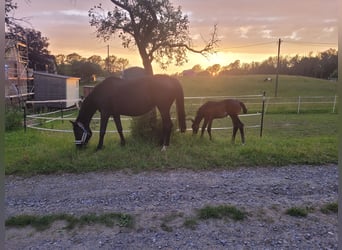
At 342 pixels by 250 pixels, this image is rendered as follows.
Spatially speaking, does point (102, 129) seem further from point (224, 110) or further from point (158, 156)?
point (224, 110)

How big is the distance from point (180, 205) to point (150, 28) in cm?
443

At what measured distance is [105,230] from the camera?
273 cm

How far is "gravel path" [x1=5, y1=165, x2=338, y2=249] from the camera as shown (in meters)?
2.54

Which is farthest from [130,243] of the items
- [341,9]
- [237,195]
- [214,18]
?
[214,18]

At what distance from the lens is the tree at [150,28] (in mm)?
6246

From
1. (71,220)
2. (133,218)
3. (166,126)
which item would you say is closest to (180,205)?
(133,218)

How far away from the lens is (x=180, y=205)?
3268 mm

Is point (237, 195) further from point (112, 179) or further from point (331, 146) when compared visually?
point (331, 146)

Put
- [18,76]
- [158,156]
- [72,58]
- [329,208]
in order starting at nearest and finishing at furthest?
[329,208] → [158,156] → [18,76] → [72,58]

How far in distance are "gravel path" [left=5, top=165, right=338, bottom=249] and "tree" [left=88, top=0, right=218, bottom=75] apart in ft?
11.0

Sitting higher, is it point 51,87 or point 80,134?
point 51,87

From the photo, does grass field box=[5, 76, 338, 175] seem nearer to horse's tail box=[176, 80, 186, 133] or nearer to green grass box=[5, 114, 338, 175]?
green grass box=[5, 114, 338, 175]

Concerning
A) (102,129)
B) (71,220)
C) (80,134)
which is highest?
(102,129)

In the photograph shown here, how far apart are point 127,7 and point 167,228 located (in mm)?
5077
